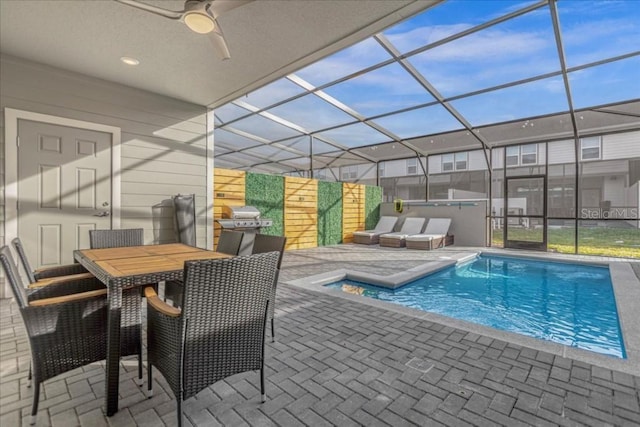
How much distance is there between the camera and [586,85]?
5.24 metres

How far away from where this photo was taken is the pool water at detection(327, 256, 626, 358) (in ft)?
10.4

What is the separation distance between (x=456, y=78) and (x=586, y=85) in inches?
91.5

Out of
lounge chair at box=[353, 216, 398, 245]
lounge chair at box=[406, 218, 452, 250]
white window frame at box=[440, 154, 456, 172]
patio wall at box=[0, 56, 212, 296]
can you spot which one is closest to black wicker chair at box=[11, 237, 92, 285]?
patio wall at box=[0, 56, 212, 296]

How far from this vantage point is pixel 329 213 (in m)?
9.40

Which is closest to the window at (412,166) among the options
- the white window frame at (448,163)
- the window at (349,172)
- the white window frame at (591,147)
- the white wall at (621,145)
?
the white window frame at (448,163)

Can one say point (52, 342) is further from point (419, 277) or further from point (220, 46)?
point (419, 277)

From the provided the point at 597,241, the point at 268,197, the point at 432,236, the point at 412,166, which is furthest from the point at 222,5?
the point at 597,241

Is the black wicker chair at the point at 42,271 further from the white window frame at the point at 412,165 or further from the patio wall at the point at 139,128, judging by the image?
the white window frame at the point at 412,165

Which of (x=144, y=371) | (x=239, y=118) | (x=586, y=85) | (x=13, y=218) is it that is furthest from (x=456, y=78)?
(x=13, y=218)

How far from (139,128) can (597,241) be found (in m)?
10.3

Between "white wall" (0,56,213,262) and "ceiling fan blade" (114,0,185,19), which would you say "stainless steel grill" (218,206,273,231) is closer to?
"white wall" (0,56,213,262)

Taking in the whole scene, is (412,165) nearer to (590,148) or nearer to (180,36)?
(590,148)

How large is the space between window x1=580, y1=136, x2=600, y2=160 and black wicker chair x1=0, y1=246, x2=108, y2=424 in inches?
387

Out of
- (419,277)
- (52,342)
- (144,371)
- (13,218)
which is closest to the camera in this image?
(52,342)
